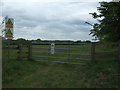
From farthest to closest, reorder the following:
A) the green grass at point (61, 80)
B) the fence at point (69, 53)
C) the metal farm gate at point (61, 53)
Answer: the metal farm gate at point (61, 53) → the fence at point (69, 53) → the green grass at point (61, 80)

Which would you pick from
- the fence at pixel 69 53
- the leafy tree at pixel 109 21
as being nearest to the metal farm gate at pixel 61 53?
the fence at pixel 69 53

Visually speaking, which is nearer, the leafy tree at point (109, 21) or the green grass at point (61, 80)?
the green grass at point (61, 80)

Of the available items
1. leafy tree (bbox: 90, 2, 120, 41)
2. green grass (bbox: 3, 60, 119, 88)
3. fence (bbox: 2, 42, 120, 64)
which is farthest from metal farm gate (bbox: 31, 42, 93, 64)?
green grass (bbox: 3, 60, 119, 88)

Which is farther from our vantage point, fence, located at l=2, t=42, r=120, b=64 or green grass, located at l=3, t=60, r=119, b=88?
fence, located at l=2, t=42, r=120, b=64

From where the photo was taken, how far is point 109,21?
9.54m

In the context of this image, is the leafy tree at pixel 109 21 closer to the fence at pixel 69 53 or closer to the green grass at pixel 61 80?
the fence at pixel 69 53

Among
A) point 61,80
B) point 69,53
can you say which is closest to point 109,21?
point 69,53

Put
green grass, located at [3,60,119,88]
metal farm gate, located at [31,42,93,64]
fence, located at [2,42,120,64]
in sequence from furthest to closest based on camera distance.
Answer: metal farm gate, located at [31,42,93,64] < fence, located at [2,42,120,64] < green grass, located at [3,60,119,88]

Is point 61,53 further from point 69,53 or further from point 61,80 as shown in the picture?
point 61,80

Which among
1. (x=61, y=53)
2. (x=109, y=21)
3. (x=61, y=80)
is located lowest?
(x=61, y=80)

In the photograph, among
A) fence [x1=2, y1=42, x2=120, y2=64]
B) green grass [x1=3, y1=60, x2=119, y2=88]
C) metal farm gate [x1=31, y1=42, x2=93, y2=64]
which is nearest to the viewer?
green grass [x1=3, y1=60, x2=119, y2=88]

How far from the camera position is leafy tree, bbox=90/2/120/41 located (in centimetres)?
903

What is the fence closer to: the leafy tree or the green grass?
the leafy tree

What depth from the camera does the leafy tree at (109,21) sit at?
29.6ft
